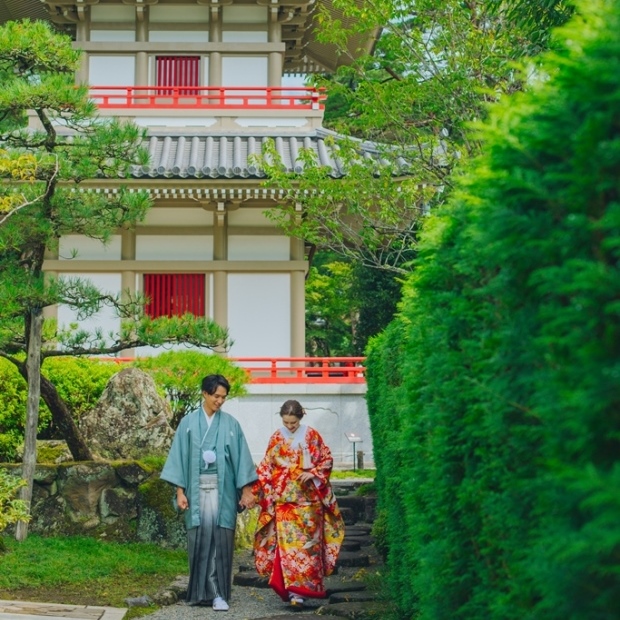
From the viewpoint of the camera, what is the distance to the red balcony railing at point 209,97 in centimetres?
1647

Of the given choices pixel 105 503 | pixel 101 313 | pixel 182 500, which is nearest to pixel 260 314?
pixel 101 313

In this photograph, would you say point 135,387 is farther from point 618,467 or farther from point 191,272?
point 618,467

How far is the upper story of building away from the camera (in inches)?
664

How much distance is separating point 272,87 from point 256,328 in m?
4.19

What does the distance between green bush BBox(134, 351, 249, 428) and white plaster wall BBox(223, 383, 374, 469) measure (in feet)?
11.5

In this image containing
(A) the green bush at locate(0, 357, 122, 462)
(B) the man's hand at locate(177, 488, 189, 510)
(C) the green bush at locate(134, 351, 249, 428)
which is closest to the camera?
(B) the man's hand at locate(177, 488, 189, 510)

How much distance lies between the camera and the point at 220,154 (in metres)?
15.4

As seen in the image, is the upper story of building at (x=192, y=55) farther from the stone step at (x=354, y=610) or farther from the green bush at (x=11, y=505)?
the stone step at (x=354, y=610)

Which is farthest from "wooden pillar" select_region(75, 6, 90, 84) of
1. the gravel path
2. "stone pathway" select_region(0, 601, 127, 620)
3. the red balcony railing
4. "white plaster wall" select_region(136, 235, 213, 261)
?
"stone pathway" select_region(0, 601, 127, 620)

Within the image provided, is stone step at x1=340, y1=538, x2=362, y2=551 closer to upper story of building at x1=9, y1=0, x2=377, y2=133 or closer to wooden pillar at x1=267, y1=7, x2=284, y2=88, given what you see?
upper story of building at x1=9, y1=0, x2=377, y2=133

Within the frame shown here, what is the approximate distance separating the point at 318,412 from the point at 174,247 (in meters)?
3.38

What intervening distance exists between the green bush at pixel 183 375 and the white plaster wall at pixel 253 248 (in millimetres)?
4230

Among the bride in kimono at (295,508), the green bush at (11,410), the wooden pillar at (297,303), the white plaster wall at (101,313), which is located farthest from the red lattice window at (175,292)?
the bride in kimono at (295,508)

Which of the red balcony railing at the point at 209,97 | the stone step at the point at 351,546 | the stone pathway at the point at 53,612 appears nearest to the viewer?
the stone pathway at the point at 53,612
